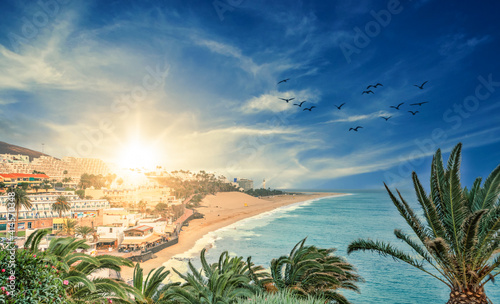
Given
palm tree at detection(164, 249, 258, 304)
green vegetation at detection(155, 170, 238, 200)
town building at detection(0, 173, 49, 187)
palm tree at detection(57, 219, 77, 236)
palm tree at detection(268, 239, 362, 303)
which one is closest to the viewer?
palm tree at detection(164, 249, 258, 304)

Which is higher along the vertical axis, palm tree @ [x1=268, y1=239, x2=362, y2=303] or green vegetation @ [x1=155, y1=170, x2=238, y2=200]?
green vegetation @ [x1=155, y1=170, x2=238, y2=200]

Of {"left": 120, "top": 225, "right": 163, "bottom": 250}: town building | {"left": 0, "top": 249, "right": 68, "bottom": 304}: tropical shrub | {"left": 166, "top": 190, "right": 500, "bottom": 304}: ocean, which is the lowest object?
{"left": 166, "top": 190, "right": 500, "bottom": 304}: ocean

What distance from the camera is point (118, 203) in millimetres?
83438

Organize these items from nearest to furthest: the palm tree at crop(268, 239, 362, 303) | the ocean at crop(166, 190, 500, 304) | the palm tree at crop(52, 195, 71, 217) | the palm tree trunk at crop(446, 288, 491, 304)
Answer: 1. the palm tree trunk at crop(446, 288, 491, 304)
2. the palm tree at crop(268, 239, 362, 303)
3. the ocean at crop(166, 190, 500, 304)
4. the palm tree at crop(52, 195, 71, 217)

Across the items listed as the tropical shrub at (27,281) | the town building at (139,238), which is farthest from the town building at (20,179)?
the tropical shrub at (27,281)

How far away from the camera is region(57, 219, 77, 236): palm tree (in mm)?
43156

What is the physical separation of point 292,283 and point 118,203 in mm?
83660

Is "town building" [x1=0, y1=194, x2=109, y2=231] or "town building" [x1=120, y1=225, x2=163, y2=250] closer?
"town building" [x1=120, y1=225, x2=163, y2=250]

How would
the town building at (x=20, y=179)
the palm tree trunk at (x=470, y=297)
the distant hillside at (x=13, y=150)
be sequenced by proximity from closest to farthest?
the palm tree trunk at (x=470, y=297) < the town building at (x=20, y=179) < the distant hillside at (x=13, y=150)

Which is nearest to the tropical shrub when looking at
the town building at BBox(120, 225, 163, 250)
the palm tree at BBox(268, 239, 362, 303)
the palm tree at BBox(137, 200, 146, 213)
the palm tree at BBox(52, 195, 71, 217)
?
the palm tree at BBox(268, 239, 362, 303)

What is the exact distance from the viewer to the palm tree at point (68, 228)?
4316 centimetres

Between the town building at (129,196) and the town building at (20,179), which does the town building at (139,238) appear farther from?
the town building at (20,179)

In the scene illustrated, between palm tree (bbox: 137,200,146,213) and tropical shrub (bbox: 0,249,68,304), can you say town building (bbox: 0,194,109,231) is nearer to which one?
palm tree (bbox: 137,200,146,213)

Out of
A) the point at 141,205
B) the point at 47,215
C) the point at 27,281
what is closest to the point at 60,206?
the point at 47,215
